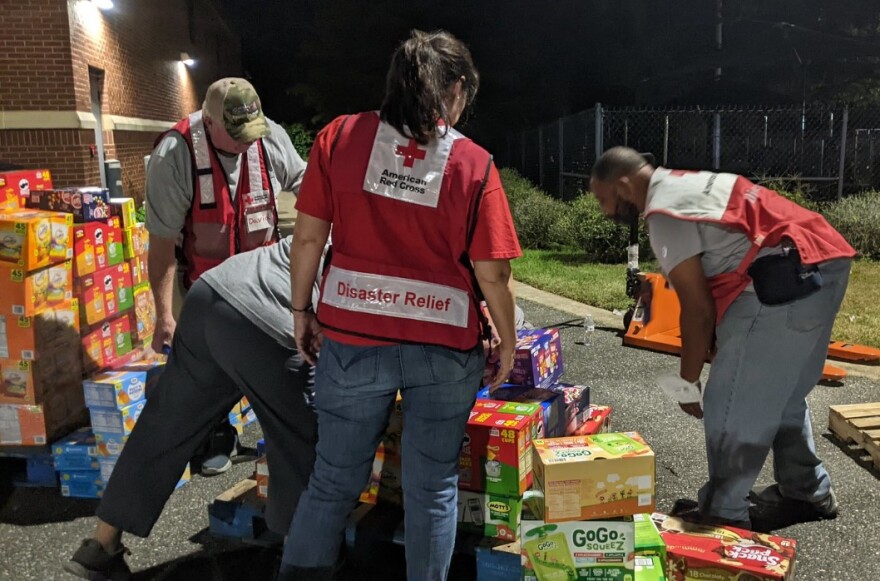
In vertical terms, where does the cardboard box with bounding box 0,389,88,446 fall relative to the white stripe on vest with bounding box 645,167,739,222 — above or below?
below

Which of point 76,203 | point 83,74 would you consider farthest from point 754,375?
point 83,74

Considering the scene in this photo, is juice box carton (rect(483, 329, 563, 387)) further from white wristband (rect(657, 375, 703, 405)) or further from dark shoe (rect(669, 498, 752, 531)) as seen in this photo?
dark shoe (rect(669, 498, 752, 531))

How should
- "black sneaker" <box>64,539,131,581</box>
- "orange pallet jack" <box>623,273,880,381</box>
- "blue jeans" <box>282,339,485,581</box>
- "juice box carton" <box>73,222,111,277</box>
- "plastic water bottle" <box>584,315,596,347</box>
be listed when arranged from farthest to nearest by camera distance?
"plastic water bottle" <box>584,315,596,347</box>
"orange pallet jack" <box>623,273,880,381</box>
"juice box carton" <box>73,222,111,277</box>
"black sneaker" <box>64,539,131,581</box>
"blue jeans" <box>282,339,485,581</box>

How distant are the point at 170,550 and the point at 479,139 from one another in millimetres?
22545

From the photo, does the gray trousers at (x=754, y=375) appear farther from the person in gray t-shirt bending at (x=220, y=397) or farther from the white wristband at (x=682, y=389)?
the person in gray t-shirt bending at (x=220, y=397)

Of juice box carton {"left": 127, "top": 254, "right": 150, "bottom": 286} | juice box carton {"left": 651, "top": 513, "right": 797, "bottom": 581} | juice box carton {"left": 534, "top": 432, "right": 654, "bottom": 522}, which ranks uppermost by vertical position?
juice box carton {"left": 127, "top": 254, "right": 150, "bottom": 286}

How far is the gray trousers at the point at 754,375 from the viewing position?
2.98 m

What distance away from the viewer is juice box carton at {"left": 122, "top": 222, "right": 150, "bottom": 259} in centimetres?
446

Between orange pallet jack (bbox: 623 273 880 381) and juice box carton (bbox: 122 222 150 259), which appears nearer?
juice box carton (bbox: 122 222 150 259)

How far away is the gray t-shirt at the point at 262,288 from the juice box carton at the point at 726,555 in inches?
62.0

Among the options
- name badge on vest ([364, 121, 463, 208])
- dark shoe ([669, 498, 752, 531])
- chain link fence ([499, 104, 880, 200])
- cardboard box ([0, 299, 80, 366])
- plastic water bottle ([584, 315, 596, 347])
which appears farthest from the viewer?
chain link fence ([499, 104, 880, 200])

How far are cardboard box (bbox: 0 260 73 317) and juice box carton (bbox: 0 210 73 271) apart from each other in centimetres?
4

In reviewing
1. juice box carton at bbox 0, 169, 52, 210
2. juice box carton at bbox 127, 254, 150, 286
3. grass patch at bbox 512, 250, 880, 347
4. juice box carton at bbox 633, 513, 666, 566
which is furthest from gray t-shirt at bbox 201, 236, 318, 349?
grass patch at bbox 512, 250, 880, 347

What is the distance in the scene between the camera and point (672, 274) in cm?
287
